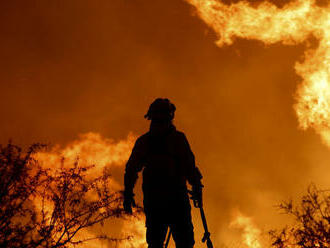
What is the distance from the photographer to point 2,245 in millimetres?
14086

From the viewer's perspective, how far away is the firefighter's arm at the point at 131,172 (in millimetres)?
4934

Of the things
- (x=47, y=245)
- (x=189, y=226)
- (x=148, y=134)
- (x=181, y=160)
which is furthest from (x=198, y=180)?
(x=47, y=245)

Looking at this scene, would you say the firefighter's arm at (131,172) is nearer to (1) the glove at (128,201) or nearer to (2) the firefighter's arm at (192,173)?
(1) the glove at (128,201)

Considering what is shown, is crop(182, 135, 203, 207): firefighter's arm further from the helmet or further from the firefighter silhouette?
the helmet

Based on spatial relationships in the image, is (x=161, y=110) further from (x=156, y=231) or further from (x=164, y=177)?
(x=156, y=231)

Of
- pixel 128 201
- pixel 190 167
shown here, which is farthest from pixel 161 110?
pixel 128 201

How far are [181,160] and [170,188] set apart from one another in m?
0.49

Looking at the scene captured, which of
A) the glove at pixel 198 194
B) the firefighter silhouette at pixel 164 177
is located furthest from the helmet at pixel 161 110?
the glove at pixel 198 194

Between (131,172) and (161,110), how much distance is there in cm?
114

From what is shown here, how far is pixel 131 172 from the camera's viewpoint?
4.93 m

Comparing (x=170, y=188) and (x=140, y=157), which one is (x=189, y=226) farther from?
(x=140, y=157)

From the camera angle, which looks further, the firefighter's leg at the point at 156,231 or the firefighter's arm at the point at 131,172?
the firefighter's arm at the point at 131,172

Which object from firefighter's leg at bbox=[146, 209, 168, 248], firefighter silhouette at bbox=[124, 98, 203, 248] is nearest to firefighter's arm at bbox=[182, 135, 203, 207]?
firefighter silhouette at bbox=[124, 98, 203, 248]

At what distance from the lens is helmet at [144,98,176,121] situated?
487 cm
